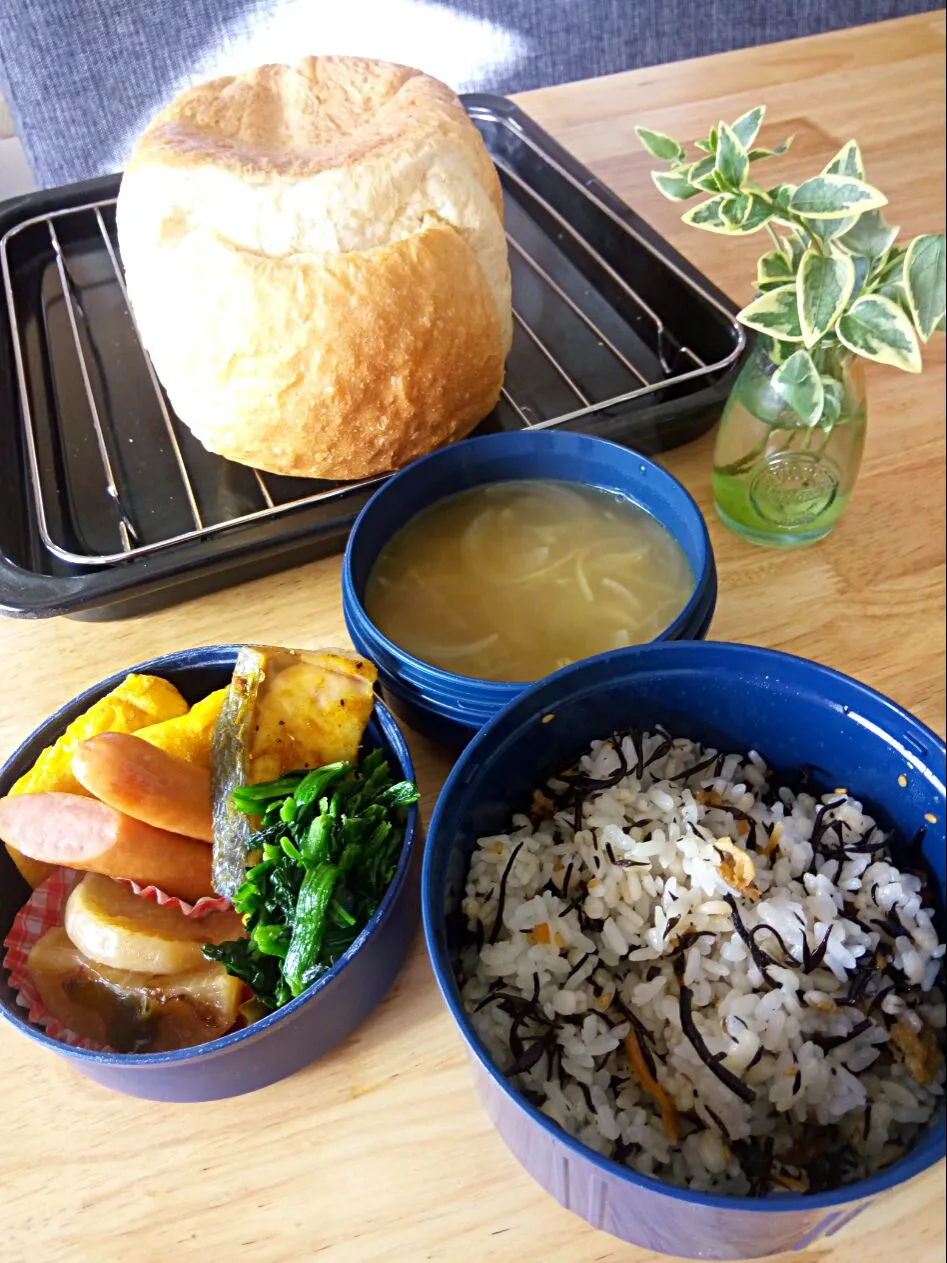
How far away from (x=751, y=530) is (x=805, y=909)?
48cm

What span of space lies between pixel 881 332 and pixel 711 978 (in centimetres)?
51

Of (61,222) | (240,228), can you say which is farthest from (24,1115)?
(61,222)

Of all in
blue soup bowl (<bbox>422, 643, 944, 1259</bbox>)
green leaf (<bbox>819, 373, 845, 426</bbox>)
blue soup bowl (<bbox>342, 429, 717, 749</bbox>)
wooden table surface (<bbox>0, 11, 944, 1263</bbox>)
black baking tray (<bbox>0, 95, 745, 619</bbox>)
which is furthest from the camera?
black baking tray (<bbox>0, 95, 745, 619</bbox>)

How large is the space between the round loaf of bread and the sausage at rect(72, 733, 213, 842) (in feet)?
1.28

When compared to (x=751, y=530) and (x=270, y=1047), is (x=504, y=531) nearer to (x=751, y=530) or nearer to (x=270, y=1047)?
(x=751, y=530)

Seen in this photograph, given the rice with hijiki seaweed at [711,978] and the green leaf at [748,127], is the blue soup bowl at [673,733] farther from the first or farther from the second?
the green leaf at [748,127]

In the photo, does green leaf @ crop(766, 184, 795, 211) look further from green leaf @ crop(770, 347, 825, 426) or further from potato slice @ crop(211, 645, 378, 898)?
potato slice @ crop(211, 645, 378, 898)

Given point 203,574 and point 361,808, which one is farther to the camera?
point 203,574

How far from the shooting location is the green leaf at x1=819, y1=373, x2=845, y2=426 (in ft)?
2.89

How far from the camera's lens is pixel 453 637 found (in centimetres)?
87

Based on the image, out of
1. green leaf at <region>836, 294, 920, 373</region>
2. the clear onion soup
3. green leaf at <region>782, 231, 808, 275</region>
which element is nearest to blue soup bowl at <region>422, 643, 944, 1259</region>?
the clear onion soup

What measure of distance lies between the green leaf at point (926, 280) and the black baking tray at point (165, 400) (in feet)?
1.01

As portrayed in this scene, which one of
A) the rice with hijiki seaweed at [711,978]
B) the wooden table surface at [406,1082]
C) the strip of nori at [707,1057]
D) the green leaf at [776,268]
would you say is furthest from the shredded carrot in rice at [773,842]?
the green leaf at [776,268]

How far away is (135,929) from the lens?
2.27ft
